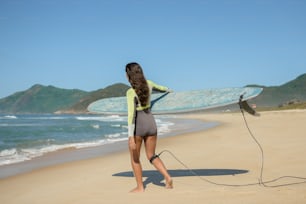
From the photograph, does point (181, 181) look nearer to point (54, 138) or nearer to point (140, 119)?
point (140, 119)

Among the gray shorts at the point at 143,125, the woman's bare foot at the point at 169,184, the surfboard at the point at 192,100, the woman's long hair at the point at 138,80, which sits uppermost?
the woman's long hair at the point at 138,80

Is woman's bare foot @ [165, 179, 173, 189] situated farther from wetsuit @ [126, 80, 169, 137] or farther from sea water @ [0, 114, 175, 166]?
sea water @ [0, 114, 175, 166]

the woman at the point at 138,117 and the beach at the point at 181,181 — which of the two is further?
the woman at the point at 138,117

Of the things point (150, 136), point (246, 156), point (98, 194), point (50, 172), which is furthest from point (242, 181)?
point (50, 172)

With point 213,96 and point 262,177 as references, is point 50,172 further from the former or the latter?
point 262,177

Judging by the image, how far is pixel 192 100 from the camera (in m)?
5.77

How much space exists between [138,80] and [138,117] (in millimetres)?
446

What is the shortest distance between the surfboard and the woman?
47.7 inches

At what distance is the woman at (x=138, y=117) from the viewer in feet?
13.4

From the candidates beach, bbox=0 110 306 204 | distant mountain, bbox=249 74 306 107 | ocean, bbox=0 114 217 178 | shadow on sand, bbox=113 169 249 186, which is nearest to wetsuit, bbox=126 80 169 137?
beach, bbox=0 110 306 204

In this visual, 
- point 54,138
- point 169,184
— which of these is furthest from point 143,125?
point 54,138

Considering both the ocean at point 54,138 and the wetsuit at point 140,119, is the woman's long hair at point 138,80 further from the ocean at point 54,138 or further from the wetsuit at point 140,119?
the ocean at point 54,138

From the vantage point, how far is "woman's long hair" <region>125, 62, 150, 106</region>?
13.4 ft

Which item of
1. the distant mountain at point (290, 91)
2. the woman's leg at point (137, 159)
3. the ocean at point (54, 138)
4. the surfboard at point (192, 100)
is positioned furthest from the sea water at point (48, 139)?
the distant mountain at point (290, 91)
